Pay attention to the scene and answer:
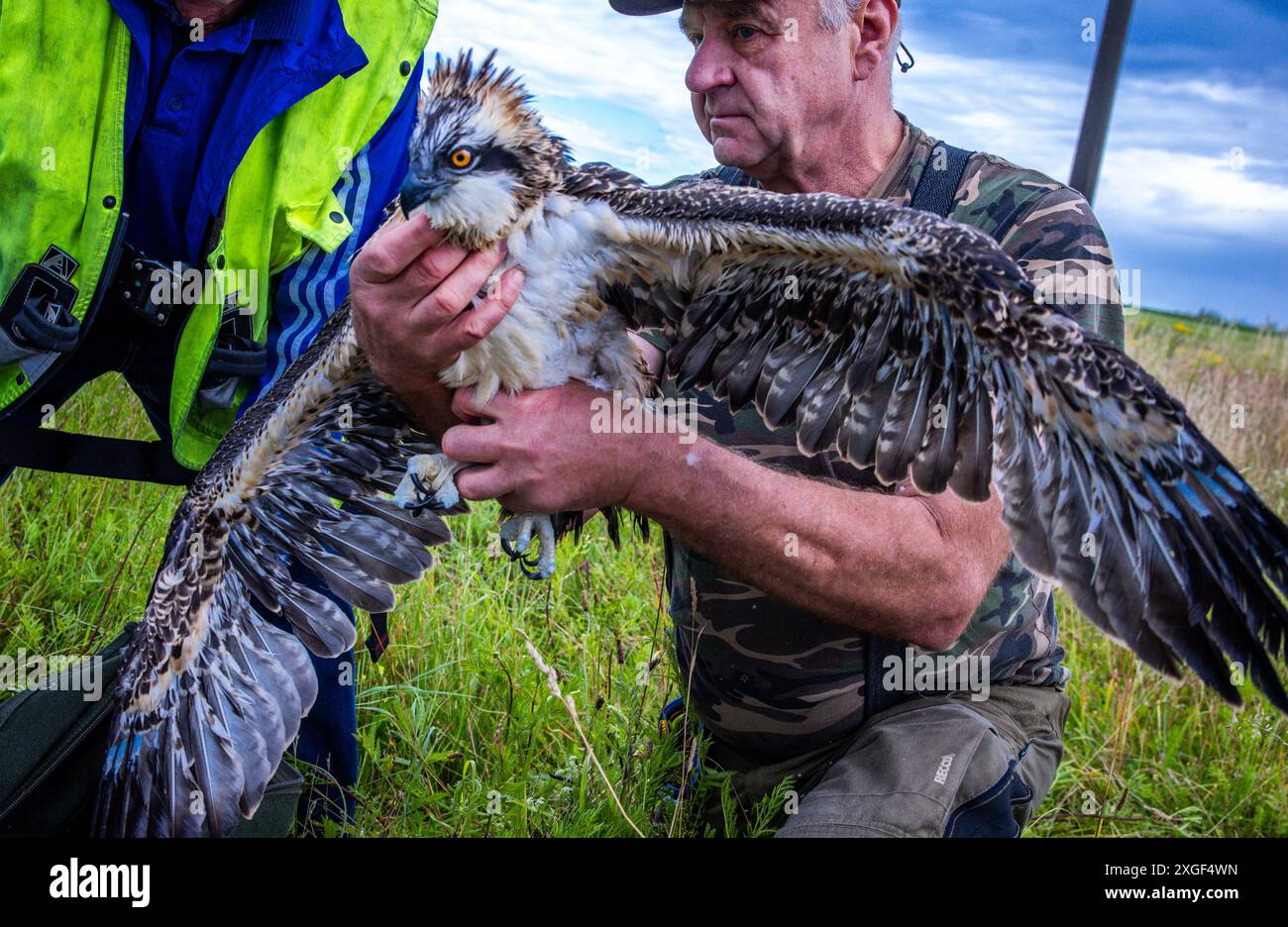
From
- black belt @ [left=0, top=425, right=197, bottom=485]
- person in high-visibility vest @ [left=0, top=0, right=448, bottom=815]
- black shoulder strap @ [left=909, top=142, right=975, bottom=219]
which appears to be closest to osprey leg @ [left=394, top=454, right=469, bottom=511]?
person in high-visibility vest @ [left=0, top=0, right=448, bottom=815]

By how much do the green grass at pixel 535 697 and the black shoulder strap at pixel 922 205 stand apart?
89cm

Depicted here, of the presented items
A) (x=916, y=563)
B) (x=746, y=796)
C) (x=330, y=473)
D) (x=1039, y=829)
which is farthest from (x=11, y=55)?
(x=1039, y=829)

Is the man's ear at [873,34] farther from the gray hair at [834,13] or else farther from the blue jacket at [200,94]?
the blue jacket at [200,94]

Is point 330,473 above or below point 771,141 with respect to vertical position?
below

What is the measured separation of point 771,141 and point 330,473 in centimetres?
220

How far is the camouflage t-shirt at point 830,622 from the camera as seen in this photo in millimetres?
3662

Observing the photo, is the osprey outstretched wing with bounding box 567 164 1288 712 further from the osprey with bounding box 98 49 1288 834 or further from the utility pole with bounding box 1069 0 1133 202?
the utility pole with bounding box 1069 0 1133 202

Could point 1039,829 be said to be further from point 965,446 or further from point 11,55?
point 11,55

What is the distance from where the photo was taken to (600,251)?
133 inches

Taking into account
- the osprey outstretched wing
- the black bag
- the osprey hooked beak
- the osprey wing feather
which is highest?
the osprey hooked beak

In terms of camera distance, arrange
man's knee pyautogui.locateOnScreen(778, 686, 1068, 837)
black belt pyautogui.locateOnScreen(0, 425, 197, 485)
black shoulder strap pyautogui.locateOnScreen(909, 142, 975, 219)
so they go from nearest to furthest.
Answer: man's knee pyautogui.locateOnScreen(778, 686, 1068, 837) → black shoulder strap pyautogui.locateOnScreen(909, 142, 975, 219) → black belt pyautogui.locateOnScreen(0, 425, 197, 485)

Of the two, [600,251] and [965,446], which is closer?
[965,446]

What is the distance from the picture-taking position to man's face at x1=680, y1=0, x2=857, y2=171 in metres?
4.04

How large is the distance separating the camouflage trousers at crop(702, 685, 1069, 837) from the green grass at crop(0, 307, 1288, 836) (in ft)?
2.00
